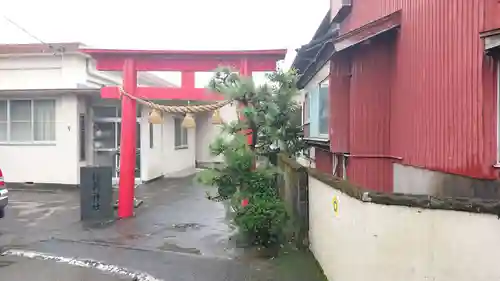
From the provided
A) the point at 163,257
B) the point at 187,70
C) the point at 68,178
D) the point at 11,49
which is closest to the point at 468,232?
the point at 163,257

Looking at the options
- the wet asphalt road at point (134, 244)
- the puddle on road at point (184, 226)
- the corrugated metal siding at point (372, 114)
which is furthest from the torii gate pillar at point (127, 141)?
the corrugated metal siding at point (372, 114)

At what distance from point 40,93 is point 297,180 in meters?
11.3

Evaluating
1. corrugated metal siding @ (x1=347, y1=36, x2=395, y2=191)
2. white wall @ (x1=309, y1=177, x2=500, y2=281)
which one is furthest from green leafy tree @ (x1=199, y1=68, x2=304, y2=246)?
white wall @ (x1=309, y1=177, x2=500, y2=281)

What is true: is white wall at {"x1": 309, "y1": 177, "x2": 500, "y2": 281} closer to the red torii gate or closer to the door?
the red torii gate

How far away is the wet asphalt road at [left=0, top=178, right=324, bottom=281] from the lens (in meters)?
7.05

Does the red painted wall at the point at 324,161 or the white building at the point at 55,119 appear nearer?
the red painted wall at the point at 324,161

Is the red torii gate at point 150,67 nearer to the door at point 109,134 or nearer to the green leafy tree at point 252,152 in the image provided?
the green leafy tree at point 252,152

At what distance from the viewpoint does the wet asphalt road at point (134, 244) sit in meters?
7.05

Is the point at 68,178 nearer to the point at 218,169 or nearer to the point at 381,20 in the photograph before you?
the point at 218,169

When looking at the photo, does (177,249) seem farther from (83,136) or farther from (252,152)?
(83,136)

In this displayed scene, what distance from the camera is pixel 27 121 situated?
55.2ft

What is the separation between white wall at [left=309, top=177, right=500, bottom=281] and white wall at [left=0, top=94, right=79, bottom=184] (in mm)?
13131

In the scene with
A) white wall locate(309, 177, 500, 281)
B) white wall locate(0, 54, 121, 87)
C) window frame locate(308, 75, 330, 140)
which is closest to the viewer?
white wall locate(309, 177, 500, 281)

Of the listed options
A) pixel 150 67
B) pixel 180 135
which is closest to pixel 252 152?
pixel 150 67
